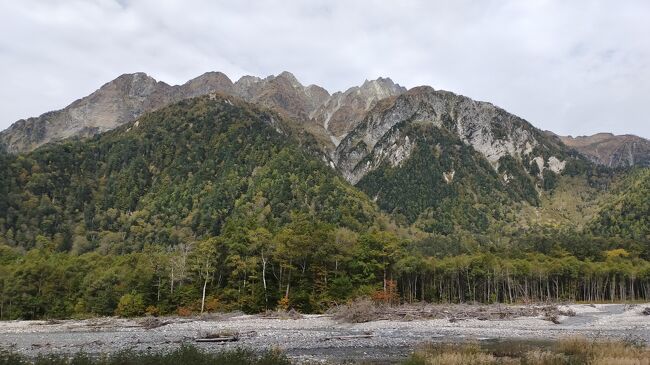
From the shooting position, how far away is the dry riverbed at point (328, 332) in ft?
127

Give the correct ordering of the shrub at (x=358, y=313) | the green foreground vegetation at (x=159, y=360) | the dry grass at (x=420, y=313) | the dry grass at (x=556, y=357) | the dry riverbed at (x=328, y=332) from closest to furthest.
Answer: the green foreground vegetation at (x=159, y=360)
the dry grass at (x=556, y=357)
the dry riverbed at (x=328, y=332)
the shrub at (x=358, y=313)
the dry grass at (x=420, y=313)

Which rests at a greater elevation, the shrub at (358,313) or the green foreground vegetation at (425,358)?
the green foreground vegetation at (425,358)

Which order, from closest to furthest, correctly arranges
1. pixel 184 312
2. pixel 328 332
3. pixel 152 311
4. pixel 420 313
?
pixel 328 332 < pixel 420 313 < pixel 184 312 < pixel 152 311

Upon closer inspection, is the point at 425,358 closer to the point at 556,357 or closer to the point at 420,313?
the point at 556,357

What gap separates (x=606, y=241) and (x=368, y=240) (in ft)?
421

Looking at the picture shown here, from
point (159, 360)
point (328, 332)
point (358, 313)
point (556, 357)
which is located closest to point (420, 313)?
point (358, 313)

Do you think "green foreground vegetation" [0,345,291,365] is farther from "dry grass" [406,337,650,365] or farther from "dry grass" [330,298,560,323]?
"dry grass" [330,298,560,323]

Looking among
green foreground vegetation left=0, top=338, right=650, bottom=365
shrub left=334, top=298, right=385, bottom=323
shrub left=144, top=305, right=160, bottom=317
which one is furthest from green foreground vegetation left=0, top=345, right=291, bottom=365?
shrub left=144, top=305, right=160, bottom=317

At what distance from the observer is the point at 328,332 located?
174ft

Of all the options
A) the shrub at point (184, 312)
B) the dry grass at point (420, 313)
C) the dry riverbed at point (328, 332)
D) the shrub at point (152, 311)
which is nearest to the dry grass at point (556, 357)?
the dry riverbed at point (328, 332)

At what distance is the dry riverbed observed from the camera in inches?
1526

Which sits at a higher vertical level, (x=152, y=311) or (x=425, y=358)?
(x=425, y=358)

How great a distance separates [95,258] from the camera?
117750 mm

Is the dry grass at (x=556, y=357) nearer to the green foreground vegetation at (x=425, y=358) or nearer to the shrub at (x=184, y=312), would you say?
the green foreground vegetation at (x=425, y=358)
